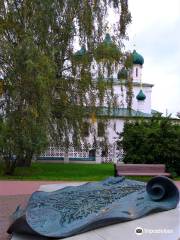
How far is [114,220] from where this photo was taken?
4.89 meters

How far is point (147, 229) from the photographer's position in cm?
483

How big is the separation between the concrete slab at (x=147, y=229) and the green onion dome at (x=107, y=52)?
15.5m

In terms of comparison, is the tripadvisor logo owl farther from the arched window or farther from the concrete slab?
the arched window

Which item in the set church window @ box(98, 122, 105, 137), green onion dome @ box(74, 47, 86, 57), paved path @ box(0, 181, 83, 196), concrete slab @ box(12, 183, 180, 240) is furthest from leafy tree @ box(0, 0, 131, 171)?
concrete slab @ box(12, 183, 180, 240)

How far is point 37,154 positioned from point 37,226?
534 inches

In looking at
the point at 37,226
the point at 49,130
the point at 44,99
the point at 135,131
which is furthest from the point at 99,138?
the point at 37,226

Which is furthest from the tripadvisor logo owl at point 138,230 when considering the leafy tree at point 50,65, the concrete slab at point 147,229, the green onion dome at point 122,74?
the green onion dome at point 122,74

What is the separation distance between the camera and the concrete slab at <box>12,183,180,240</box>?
4.78 metres

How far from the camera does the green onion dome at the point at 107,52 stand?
20.0 meters

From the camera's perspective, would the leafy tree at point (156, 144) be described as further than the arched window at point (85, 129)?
Yes

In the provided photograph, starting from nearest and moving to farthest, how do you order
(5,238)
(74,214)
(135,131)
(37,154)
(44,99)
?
(74,214)
(5,238)
(44,99)
(37,154)
(135,131)

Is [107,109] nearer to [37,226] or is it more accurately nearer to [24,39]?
[24,39]

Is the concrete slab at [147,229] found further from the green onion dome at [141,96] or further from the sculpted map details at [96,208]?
the green onion dome at [141,96]

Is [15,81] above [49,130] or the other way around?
above
